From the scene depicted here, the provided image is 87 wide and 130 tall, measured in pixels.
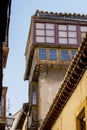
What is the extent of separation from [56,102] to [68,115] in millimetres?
1127

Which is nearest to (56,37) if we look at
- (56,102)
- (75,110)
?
(56,102)

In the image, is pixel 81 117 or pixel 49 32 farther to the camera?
pixel 49 32

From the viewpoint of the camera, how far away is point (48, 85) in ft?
96.4

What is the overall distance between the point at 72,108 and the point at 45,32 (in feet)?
56.0

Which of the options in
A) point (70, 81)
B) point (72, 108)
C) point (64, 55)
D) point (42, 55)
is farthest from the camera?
point (64, 55)

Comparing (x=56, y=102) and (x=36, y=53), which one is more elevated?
(x=36, y=53)

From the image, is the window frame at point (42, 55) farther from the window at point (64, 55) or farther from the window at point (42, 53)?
the window at point (64, 55)

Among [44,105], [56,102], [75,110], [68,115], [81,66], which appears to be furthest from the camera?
[44,105]

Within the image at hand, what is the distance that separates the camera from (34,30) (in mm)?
30188

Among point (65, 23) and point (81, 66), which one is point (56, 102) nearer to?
point (81, 66)

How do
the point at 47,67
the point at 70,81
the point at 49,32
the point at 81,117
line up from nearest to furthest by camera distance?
the point at 81,117 < the point at 70,81 < the point at 47,67 < the point at 49,32

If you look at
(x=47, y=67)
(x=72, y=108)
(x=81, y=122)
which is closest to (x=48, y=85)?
(x=47, y=67)

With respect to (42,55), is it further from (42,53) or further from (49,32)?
(49,32)

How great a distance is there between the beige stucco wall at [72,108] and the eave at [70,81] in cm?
19
